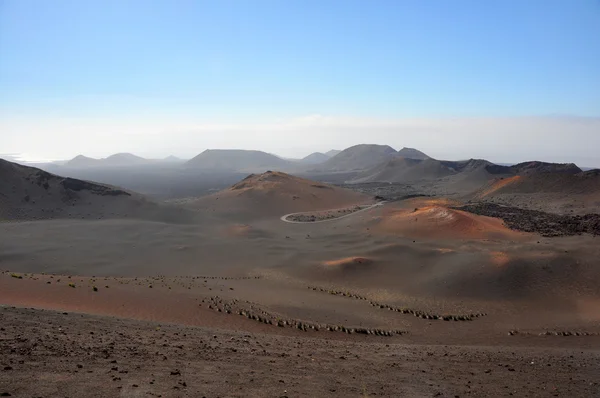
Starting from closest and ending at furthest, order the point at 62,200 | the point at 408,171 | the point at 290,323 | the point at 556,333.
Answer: the point at 556,333 < the point at 290,323 < the point at 62,200 < the point at 408,171

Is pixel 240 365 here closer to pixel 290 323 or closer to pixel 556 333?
pixel 290 323

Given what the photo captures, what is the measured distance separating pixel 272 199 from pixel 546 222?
35550mm

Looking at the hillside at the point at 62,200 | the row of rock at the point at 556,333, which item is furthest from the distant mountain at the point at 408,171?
the row of rock at the point at 556,333

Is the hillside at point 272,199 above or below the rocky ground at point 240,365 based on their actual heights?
above

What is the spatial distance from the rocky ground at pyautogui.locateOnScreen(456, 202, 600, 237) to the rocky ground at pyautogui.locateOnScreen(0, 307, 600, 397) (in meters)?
21.7

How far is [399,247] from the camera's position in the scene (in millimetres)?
28297

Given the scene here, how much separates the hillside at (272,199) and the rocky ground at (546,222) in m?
24.7

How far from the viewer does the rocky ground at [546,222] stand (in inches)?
1227

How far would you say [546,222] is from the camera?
115 ft

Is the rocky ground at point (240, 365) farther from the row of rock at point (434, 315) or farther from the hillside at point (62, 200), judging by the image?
the hillside at point (62, 200)

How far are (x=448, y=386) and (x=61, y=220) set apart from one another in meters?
40.8

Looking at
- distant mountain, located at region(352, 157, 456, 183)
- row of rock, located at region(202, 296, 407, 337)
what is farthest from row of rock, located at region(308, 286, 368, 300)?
distant mountain, located at region(352, 157, 456, 183)

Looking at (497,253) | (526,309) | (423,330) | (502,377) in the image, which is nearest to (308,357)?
(502,377)

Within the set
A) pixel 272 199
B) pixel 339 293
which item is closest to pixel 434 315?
pixel 339 293
